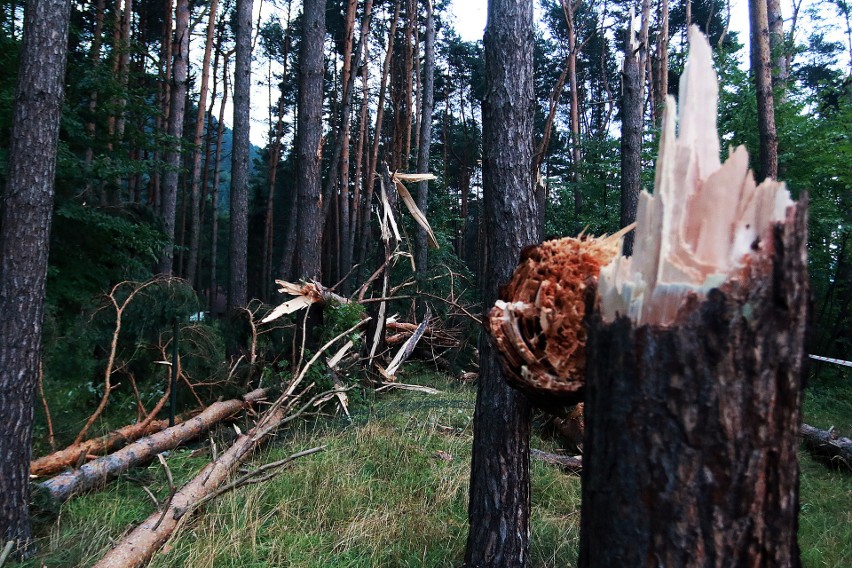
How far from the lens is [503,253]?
3.03m

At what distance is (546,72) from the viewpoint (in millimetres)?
27094

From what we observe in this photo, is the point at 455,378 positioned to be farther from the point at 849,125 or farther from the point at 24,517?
the point at 849,125

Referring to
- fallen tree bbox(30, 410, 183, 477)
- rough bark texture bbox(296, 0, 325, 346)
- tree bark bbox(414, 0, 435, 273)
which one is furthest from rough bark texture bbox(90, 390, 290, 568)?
tree bark bbox(414, 0, 435, 273)

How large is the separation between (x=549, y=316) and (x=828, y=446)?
19.0 ft

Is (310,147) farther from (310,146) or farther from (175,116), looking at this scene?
(175,116)

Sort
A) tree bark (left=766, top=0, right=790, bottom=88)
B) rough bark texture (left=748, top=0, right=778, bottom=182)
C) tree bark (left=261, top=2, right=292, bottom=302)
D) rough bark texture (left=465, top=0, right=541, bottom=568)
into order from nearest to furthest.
Answer: rough bark texture (left=465, top=0, right=541, bottom=568) < rough bark texture (left=748, top=0, right=778, bottom=182) < tree bark (left=766, top=0, right=790, bottom=88) < tree bark (left=261, top=2, right=292, bottom=302)

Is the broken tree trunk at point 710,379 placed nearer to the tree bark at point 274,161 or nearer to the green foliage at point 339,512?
the green foliage at point 339,512

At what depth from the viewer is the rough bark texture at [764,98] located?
26.6 feet

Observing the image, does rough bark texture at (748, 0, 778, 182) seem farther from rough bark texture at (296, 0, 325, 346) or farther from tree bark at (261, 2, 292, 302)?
tree bark at (261, 2, 292, 302)

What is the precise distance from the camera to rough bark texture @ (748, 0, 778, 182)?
319 inches

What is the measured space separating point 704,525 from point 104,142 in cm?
921

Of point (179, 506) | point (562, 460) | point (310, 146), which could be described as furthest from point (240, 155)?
point (562, 460)

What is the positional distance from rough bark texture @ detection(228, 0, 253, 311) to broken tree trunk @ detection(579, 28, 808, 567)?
10.1m

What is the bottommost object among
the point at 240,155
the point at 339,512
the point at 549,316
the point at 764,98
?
the point at 339,512
